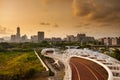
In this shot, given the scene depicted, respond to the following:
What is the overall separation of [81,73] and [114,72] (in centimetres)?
325

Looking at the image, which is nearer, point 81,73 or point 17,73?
point 81,73

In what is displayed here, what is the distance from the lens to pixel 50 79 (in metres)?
22.7

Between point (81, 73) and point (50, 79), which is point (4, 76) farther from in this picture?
point (81, 73)

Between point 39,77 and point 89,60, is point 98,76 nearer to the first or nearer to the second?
point 89,60

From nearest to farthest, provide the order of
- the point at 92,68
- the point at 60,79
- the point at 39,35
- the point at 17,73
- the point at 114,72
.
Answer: the point at 114,72 < the point at 92,68 < the point at 60,79 < the point at 17,73 < the point at 39,35

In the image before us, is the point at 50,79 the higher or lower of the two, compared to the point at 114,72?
lower

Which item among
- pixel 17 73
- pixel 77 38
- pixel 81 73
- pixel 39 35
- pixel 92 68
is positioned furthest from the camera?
pixel 39 35

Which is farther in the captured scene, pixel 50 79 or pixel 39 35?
pixel 39 35

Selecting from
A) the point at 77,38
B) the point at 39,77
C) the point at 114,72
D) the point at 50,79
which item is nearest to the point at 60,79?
the point at 50,79

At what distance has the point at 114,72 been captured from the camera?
15.8 meters

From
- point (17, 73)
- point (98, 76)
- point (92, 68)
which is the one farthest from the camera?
point (17, 73)

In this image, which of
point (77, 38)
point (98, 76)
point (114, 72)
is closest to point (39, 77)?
point (98, 76)

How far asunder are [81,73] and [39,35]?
569ft

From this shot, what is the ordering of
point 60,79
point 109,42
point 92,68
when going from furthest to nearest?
point 109,42 < point 60,79 < point 92,68
